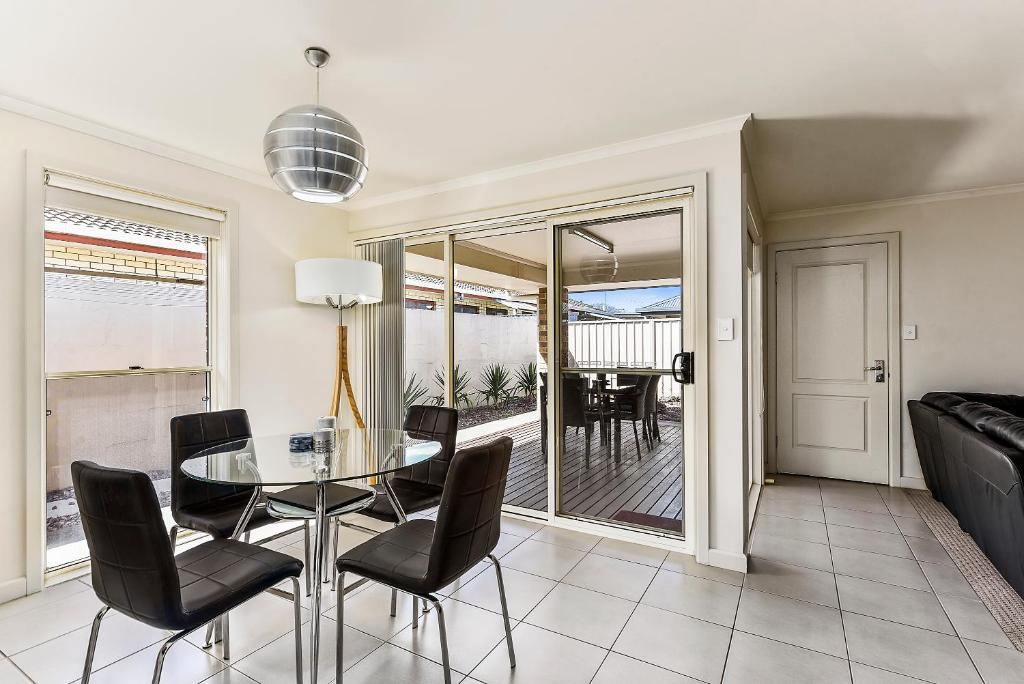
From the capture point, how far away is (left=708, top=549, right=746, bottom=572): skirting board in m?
2.68

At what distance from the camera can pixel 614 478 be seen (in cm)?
328

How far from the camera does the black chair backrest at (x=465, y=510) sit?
1.58 metres

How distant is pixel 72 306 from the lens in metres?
2.75

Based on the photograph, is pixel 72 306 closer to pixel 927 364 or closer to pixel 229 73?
pixel 229 73

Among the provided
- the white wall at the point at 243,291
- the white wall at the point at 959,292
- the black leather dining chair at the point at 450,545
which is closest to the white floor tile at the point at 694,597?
the black leather dining chair at the point at 450,545

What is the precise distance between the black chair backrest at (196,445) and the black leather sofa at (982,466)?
3.49 metres

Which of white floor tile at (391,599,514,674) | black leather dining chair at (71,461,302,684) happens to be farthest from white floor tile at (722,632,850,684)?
black leather dining chair at (71,461,302,684)

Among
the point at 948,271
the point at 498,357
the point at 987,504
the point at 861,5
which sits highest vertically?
A: the point at 861,5

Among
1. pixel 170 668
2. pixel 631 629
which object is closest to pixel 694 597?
pixel 631 629

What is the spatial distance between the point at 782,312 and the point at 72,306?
17.4 ft

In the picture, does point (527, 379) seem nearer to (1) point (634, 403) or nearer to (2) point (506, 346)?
(2) point (506, 346)

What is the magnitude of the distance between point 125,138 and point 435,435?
2435 mm

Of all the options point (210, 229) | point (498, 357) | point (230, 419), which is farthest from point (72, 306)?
point (498, 357)

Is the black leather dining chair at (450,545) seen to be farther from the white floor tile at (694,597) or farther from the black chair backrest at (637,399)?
the black chair backrest at (637,399)
